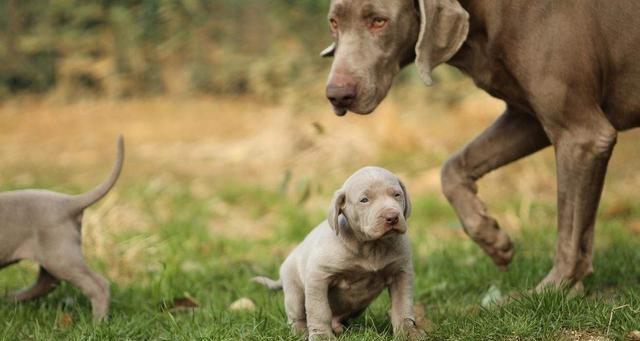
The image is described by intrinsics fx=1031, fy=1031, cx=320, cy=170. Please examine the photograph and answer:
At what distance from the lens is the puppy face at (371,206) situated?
3732 mm

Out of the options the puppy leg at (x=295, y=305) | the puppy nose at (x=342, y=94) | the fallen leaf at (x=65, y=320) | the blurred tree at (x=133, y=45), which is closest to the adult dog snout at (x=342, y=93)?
the puppy nose at (x=342, y=94)

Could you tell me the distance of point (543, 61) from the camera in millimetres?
4363

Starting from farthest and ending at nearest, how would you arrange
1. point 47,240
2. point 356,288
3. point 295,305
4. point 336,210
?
point 47,240 < point 295,305 < point 356,288 < point 336,210

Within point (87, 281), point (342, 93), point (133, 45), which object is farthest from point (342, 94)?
point (133, 45)

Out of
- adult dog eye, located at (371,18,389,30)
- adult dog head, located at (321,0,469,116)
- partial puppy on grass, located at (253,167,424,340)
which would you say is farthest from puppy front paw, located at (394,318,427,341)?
adult dog eye, located at (371,18,389,30)

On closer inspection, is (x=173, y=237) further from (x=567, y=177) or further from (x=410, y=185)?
(x=567, y=177)

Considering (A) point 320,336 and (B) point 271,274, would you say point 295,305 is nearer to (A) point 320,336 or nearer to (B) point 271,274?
(A) point 320,336

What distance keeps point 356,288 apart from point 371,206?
0.41m

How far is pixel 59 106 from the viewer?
11.8 meters

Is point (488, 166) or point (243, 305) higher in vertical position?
point (488, 166)

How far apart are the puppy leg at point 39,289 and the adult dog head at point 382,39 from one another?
1.71m

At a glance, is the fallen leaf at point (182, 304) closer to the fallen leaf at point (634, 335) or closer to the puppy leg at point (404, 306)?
the puppy leg at point (404, 306)

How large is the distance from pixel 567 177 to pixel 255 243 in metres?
2.80

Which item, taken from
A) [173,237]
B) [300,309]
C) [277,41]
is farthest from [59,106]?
[300,309]
